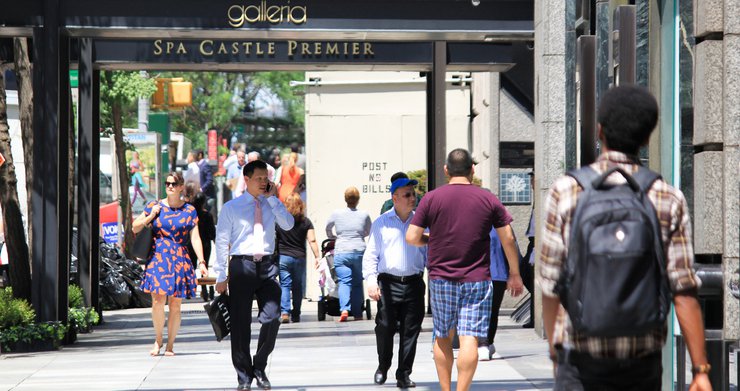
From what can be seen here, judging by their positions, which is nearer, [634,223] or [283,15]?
[634,223]

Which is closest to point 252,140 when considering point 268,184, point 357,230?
point 357,230

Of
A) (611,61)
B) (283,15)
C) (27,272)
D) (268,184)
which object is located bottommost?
(27,272)

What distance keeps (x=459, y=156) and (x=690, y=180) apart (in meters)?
1.67

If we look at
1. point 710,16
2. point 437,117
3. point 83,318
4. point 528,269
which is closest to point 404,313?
point 710,16

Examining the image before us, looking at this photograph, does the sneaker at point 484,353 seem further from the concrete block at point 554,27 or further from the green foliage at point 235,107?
the green foliage at point 235,107

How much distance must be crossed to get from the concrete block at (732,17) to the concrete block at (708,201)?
0.72 m

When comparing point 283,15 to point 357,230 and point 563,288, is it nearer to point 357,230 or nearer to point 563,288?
point 357,230

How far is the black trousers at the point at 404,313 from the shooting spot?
38.0ft

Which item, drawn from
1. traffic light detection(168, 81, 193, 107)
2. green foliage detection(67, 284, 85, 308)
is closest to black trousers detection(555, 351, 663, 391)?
green foliage detection(67, 284, 85, 308)

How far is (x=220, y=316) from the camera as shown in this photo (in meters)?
11.7

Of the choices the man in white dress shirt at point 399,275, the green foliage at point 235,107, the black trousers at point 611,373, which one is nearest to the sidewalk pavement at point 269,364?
the man in white dress shirt at point 399,275

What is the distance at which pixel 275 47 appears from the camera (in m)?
17.3

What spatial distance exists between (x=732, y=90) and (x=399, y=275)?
383cm

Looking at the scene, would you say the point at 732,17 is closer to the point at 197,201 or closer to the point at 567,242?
the point at 567,242
